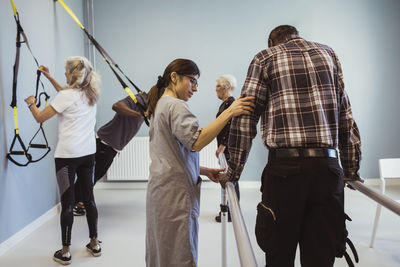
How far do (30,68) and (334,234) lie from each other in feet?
9.37

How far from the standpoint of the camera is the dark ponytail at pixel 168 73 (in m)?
1.31

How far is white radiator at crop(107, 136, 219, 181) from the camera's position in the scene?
14.5ft

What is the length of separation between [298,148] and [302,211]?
9.8 inches

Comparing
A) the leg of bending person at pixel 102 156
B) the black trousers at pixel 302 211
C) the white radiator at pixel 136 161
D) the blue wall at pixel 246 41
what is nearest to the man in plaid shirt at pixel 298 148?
the black trousers at pixel 302 211

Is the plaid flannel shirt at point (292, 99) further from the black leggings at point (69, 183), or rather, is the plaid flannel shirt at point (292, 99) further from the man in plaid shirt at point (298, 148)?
the black leggings at point (69, 183)

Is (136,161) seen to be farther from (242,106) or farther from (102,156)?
(242,106)

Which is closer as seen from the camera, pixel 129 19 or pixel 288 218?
pixel 288 218

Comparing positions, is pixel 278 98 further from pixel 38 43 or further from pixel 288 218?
pixel 38 43

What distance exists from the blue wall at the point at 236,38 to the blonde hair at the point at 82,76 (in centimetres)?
231

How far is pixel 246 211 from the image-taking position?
3.46 meters

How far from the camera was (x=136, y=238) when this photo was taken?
2752 mm

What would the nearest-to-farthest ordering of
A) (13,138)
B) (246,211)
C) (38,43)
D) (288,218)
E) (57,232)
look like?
(288,218), (13,138), (57,232), (38,43), (246,211)

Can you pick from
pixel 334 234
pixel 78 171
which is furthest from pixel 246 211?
pixel 334 234

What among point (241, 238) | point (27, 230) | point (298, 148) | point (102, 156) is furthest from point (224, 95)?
point (241, 238)
